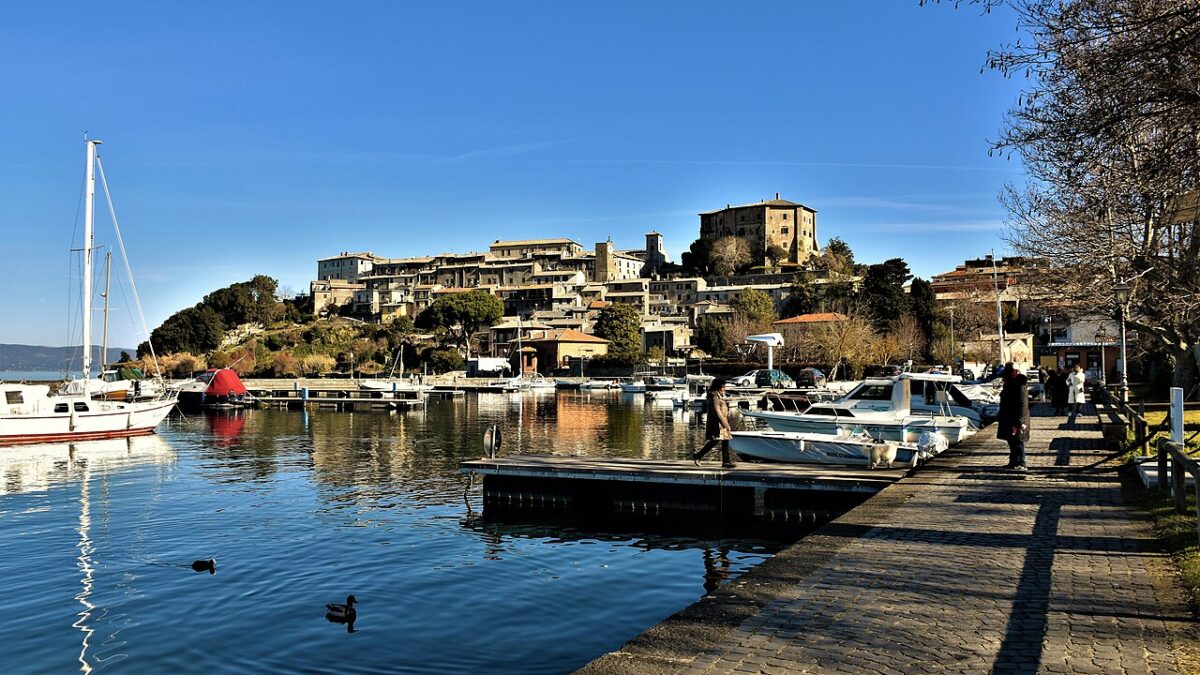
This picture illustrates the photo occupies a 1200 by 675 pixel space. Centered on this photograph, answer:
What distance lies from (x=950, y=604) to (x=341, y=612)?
835 cm

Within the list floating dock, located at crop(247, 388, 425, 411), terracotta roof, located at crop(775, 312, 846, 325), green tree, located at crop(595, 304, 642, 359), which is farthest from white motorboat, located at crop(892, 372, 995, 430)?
green tree, located at crop(595, 304, 642, 359)

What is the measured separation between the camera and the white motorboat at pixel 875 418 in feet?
83.4

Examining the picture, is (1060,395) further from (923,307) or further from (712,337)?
(712,337)

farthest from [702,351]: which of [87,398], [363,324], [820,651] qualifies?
[820,651]

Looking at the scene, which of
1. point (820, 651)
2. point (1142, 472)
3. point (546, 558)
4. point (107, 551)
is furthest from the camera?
point (107, 551)

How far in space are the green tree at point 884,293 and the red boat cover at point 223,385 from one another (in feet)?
219

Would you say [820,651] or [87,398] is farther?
[87,398]

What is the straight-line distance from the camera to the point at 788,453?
2323 centimetres

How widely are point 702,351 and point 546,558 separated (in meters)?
107

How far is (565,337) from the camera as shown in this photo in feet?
407

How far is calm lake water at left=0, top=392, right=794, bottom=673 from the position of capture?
39.2 feet

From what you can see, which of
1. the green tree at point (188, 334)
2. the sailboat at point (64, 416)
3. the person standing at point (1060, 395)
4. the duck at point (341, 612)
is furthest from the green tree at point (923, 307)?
the green tree at point (188, 334)

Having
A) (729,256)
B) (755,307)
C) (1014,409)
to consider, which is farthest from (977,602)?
(729,256)

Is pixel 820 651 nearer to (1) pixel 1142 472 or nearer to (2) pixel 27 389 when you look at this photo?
(1) pixel 1142 472
